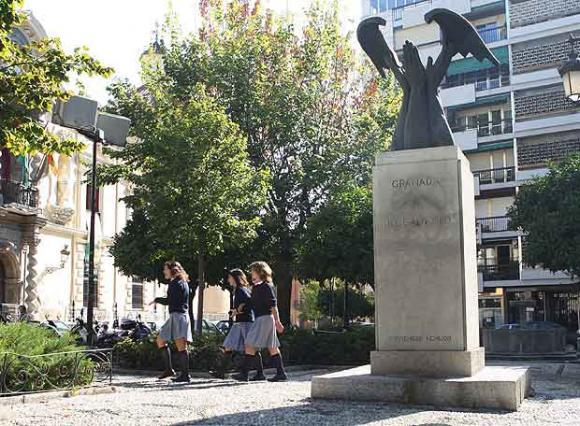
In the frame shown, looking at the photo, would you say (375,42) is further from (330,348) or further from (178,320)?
(330,348)

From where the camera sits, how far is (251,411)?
7.72m

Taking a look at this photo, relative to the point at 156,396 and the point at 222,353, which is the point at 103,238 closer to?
the point at 222,353

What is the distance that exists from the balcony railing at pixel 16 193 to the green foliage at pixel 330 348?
1905 cm

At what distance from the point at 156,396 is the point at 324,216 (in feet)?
36.7

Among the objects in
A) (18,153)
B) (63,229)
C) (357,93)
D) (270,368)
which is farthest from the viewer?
(63,229)

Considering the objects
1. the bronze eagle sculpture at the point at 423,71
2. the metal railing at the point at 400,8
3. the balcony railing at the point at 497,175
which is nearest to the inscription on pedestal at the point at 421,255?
the bronze eagle sculpture at the point at 423,71

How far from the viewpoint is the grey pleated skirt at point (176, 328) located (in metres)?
11.7

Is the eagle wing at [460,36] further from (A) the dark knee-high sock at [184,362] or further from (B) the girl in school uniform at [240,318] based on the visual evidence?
(A) the dark knee-high sock at [184,362]

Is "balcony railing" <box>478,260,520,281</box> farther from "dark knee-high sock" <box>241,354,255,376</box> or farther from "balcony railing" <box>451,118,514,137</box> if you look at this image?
"dark knee-high sock" <box>241,354,255,376</box>

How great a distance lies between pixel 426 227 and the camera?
8.88m

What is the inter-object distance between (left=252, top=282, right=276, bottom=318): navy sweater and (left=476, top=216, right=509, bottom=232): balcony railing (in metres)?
34.6

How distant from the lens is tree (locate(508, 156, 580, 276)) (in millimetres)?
25406

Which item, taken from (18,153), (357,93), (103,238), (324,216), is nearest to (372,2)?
(103,238)

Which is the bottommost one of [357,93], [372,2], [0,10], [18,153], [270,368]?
[270,368]
